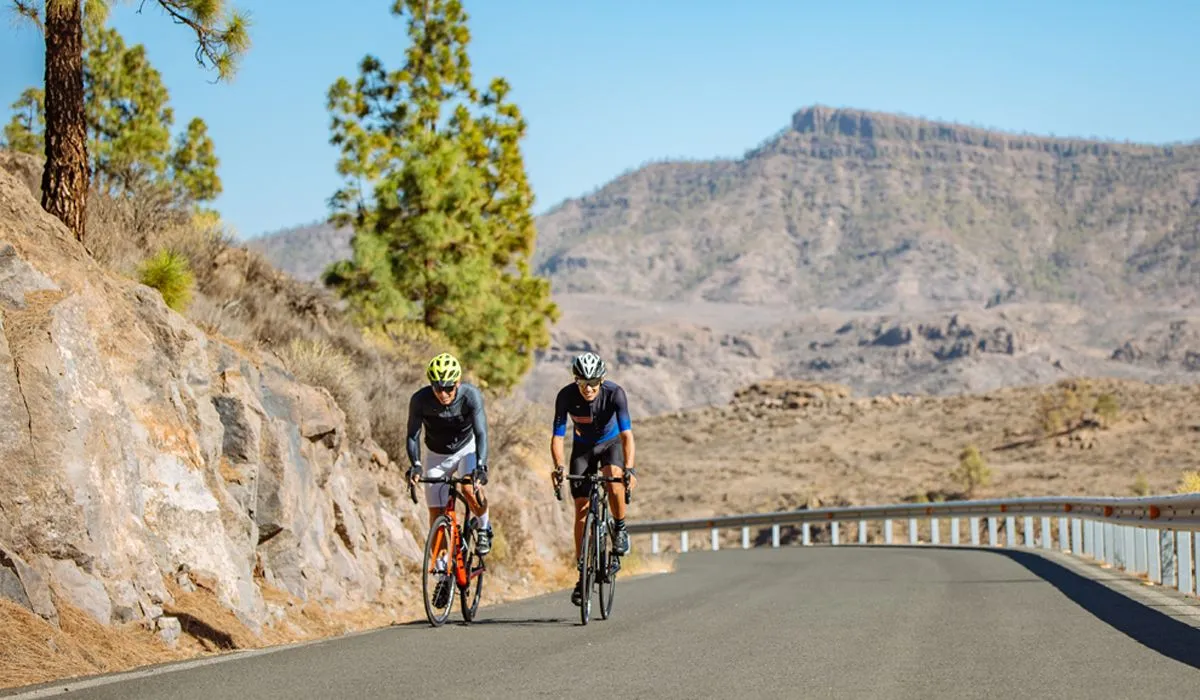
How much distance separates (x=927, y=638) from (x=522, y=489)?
539 inches

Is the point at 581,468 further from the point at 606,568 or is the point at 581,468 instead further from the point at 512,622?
the point at 512,622

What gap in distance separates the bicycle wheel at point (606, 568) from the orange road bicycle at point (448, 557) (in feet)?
3.75

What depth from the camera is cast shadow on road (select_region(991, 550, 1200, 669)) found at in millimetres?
10260

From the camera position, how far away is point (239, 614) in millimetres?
12398

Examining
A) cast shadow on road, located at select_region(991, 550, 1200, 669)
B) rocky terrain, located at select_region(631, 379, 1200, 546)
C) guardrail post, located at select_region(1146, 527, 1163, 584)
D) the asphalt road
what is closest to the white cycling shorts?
the asphalt road

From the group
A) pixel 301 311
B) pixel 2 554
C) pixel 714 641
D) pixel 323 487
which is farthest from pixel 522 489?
pixel 2 554

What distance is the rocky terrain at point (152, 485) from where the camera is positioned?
10.2m

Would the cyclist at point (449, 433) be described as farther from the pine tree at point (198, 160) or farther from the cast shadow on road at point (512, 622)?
the pine tree at point (198, 160)

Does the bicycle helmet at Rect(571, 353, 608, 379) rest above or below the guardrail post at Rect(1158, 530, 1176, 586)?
above

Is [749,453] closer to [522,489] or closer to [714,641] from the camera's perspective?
[522,489]

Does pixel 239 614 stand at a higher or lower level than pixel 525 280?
lower

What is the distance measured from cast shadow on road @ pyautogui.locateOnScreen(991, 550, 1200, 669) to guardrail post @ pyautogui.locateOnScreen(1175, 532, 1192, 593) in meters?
0.64

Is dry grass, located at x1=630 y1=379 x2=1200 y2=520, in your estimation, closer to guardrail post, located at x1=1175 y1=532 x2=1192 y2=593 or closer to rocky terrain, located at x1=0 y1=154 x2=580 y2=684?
guardrail post, located at x1=1175 y1=532 x2=1192 y2=593

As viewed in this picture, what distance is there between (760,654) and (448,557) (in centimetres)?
322
